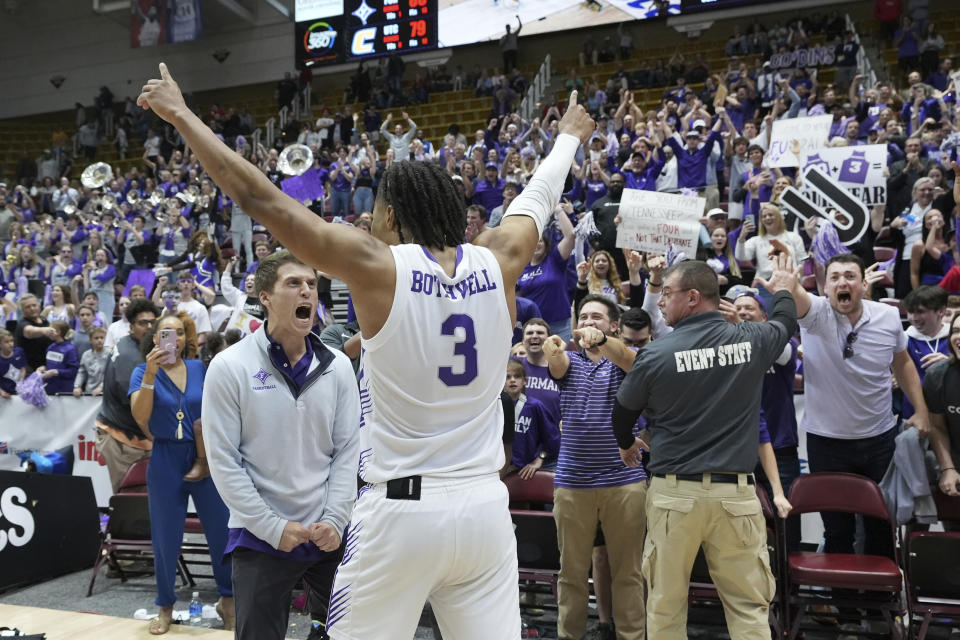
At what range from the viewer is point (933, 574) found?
484 centimetres

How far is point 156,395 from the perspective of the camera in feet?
17.8

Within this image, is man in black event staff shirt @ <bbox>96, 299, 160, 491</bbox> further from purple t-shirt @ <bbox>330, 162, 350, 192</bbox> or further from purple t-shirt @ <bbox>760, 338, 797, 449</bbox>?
purple t-shirt @ <bbox>330, 162, 350, 192</bbox>

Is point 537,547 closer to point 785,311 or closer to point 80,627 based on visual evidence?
point 785,311

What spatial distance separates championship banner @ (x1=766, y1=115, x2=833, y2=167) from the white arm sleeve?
817 cm

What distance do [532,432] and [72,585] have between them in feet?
12.2

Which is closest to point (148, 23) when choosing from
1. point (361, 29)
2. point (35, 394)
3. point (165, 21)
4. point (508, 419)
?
point (165, 21)

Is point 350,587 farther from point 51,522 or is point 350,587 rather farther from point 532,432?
point 51,522

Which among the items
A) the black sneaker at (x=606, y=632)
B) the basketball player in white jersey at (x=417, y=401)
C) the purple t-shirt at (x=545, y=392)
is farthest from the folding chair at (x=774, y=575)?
the basketball player in white jersey at (x=417, y=401)

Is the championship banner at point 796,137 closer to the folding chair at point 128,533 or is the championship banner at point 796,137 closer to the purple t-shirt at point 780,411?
the purple t-shirt at point 780,411

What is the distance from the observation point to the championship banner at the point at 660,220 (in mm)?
8398

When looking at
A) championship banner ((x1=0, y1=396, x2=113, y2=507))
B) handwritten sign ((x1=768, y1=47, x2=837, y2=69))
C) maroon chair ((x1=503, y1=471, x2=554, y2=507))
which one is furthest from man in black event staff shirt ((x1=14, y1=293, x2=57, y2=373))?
handwritten sign ((x1=768, y1=47, x2=837, y2=69))

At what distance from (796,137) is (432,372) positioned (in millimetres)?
9447

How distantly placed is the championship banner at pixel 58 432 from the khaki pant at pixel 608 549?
18.0 feet

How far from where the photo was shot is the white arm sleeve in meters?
2.58
